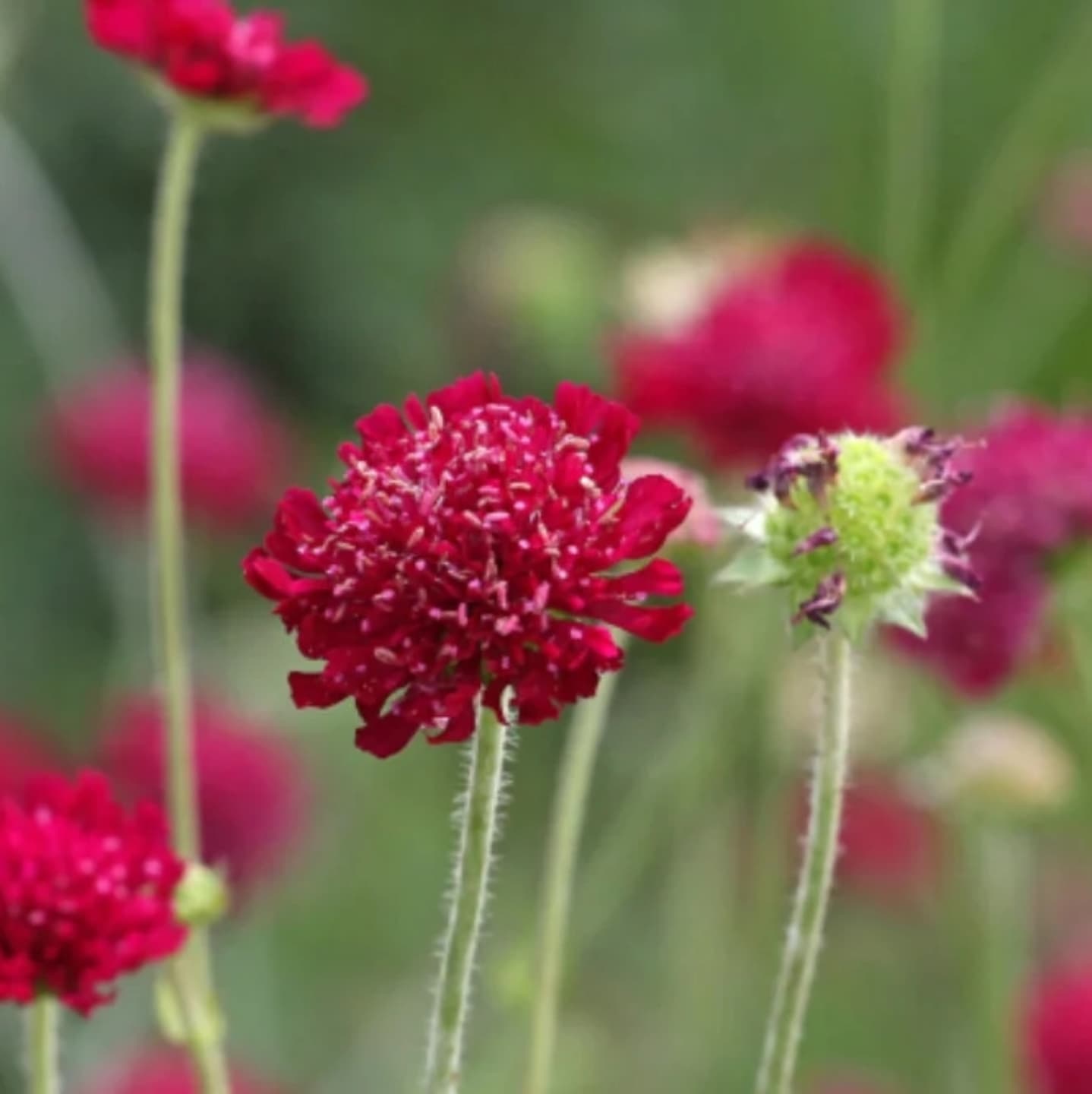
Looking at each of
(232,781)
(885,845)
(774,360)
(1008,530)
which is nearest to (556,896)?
(1008,530)

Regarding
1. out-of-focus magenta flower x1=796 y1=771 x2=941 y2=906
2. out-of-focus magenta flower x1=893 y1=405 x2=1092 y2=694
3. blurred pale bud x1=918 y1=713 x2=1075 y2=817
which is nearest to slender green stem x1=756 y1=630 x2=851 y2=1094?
out-of-focus magenta flower x1=893 y1=405 x2=1092 y2=694

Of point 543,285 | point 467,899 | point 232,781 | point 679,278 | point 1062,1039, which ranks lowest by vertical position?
point 467,899

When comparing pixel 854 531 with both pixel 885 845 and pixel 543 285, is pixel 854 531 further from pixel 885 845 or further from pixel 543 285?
pixel 543 285

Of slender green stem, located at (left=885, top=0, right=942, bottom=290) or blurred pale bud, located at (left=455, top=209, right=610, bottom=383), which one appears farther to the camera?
blurred pale bud, located at (left=455, top=209, right=610, bottom=383)

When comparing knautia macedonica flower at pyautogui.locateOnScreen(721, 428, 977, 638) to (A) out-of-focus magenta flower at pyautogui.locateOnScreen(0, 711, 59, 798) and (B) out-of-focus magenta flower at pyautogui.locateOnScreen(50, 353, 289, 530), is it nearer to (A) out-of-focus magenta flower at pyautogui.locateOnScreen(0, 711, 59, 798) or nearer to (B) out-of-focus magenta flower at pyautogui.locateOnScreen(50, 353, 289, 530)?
(A) out-of-focus magenta flower at pyautogui.locateOnScreen(0, 711, 59, 798)

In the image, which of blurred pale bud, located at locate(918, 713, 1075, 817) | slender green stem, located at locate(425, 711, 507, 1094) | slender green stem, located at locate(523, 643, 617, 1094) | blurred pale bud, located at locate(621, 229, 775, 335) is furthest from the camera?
blurred pale bud, located at locate(621, 229, 775, 335)

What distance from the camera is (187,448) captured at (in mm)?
1513

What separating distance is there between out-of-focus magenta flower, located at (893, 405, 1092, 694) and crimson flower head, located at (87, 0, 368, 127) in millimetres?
246

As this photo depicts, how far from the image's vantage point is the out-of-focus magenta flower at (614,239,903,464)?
957 mm

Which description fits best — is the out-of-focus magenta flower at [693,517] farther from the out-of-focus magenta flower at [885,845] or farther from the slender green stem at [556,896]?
the out-of-focus magenta flower at [885,845]

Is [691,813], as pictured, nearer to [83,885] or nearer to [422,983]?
[422,983]

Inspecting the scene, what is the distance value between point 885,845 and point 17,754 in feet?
1.68

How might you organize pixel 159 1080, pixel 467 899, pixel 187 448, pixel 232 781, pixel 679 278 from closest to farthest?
1. pixel 467 899
2. pixel 159 1080
3. pixel 232 781
4. pixel 679 278
5. pixel 187 448

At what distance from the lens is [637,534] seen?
1.63ft
